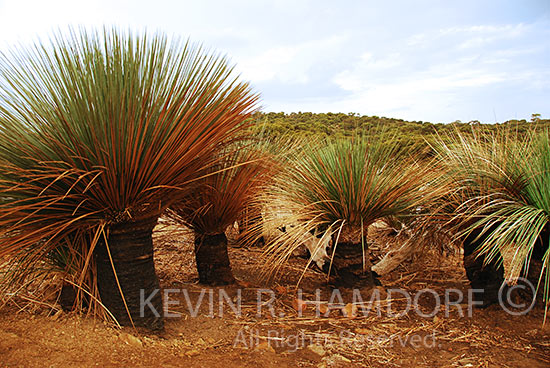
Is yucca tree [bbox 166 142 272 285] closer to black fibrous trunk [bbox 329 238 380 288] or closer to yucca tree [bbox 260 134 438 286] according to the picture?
A: yucca tree [bbox 260 134 438 286]

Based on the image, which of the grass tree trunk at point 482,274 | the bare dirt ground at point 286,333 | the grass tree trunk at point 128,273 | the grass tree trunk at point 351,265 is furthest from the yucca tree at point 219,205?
the grass tree trunk at point 482,274

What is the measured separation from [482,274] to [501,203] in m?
0.90

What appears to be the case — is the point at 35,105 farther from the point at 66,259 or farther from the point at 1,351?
the point at 1,351

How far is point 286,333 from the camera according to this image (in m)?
3.20

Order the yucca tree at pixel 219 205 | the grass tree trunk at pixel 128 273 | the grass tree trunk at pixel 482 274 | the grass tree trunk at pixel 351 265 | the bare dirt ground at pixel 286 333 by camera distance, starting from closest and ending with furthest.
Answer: the bare dirt ground at pixel 286 333
the grass tree trunk at pixel 128 273
the yucca tree at pixel 219 205
the grass tree trunk at pixel 482 274
the grass tree trunk at pixel 351 265

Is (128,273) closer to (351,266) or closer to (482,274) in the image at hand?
(351,266)

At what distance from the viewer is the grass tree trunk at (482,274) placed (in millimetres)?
3817

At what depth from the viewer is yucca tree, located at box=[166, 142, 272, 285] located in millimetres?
3650

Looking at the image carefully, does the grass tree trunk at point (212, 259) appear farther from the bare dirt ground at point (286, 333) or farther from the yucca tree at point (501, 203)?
the yucca tree at point (501, 203)

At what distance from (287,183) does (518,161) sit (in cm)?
190

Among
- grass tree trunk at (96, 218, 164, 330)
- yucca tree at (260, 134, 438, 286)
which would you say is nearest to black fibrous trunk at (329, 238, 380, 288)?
yucca tree at (260, 134, 438, 286)

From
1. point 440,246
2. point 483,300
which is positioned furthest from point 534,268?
point 440,246

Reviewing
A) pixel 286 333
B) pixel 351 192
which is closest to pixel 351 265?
pixel 351 192

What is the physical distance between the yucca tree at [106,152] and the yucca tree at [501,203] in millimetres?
2088
